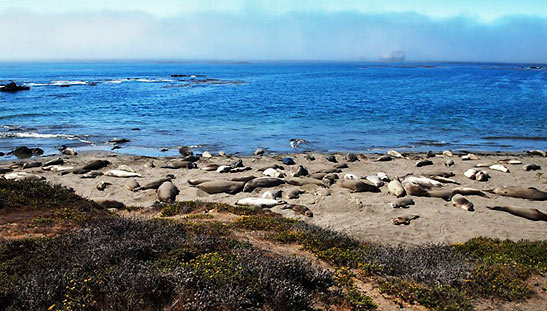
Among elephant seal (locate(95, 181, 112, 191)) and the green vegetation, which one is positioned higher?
the green vegetation

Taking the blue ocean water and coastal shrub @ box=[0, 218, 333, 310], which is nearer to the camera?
coastal shrub @ box=[0, 218, 333, 310]

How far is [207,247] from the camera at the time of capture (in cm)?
725

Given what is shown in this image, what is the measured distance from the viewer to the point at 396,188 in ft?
46.2

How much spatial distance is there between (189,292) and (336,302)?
2.21 m

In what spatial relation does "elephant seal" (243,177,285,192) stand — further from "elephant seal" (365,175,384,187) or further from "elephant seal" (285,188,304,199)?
"elephant seal" (365,175,384,187)

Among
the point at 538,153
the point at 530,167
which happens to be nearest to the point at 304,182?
the point at 530,167

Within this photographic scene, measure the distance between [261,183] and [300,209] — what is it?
2724mm

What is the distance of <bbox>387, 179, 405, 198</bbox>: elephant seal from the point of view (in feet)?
45.7

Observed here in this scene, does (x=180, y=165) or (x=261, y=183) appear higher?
(x=261, y=183)

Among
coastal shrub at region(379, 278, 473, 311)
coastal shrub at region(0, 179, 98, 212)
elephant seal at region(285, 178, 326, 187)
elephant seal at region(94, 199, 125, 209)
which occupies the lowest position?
elephant seal at region(285, 178, 326, 187)

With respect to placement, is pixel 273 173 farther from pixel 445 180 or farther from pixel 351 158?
pixel 445 180

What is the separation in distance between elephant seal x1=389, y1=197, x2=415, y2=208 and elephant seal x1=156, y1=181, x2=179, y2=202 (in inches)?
290

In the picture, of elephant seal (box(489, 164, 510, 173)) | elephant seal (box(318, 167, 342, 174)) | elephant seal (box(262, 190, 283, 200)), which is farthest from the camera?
elephant seal (box(489, 164, 510, 173))

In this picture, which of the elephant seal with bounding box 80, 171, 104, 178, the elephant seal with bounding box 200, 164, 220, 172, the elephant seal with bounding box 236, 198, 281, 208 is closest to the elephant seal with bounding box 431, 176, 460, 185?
the elephant seal with bounding box 236, 198, 281, 208
